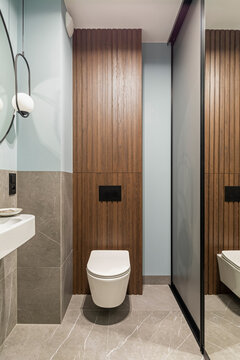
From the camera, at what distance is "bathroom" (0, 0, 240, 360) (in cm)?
127

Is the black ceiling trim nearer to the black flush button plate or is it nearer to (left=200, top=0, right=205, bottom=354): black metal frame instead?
(left=200, top=0, right=205, bottom=354): black metal frame

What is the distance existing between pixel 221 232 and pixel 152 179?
1.12 meters

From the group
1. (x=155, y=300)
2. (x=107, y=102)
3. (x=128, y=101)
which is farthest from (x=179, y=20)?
(x=155, y=300)

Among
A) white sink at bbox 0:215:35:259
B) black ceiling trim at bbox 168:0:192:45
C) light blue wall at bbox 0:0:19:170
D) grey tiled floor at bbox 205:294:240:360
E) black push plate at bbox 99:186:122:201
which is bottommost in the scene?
grey tiled floor at bbox 205:294:240:360

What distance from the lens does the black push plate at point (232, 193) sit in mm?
1093

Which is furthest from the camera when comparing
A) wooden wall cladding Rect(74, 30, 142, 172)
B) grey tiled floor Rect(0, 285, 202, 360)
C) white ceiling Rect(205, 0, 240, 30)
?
wooden wall cladding Rect(74, 30, 142, 172)

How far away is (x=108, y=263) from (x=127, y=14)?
87.5 inches

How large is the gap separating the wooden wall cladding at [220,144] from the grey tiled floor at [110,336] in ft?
1.63

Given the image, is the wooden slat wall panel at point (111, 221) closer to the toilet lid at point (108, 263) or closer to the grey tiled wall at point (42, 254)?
the toilet lid at point (108, 263)

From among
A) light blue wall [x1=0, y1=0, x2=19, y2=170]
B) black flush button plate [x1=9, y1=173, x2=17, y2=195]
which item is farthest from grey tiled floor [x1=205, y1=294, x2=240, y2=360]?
light blue wall [x1=0, y1=0, x2=19, y2=170]

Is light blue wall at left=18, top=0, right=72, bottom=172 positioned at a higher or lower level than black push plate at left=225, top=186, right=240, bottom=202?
higher

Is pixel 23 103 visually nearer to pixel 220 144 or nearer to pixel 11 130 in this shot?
pixel 11 130

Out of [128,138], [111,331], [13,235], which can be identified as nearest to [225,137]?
[128,138]

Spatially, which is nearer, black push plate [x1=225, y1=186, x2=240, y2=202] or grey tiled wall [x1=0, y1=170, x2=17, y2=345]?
black push plate [x1=225, y1=186, x2=240, y2=202]
